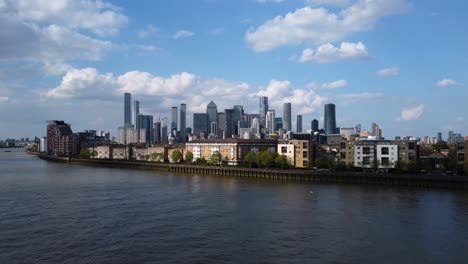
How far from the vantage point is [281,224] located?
101ft

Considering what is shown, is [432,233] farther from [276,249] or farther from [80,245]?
[80,245]

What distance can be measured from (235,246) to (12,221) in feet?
56.3

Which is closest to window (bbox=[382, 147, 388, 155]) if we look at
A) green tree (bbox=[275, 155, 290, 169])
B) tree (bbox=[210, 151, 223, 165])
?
green tree (bbox=[275, 155, 290, 169])

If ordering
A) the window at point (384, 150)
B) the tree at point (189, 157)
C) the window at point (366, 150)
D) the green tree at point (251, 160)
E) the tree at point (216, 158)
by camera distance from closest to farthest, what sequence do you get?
the window at point (384, 150), the window at point (366, 150), the green tree at point (251, 160), the tree at point (216, 158), the tree at point (189, 157)

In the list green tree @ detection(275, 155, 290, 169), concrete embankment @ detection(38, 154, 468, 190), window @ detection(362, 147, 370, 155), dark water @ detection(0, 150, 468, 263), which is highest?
window @ detection(362, 147, 370, 155)

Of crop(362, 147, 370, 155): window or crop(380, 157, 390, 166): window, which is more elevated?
crop(362, 147, 370, 155): window

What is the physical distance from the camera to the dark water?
2303cm

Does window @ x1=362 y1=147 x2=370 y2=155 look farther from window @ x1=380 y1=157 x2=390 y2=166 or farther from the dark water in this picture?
the dark water

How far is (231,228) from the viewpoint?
96.3 feet

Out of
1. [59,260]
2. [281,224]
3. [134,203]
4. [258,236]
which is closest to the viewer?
[59,260]

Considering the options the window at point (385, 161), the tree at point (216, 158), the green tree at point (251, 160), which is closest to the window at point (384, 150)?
the window at point (385, 161)

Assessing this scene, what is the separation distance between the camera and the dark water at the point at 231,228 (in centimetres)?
2303

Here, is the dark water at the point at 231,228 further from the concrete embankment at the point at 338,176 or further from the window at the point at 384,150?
the window at the point at 384,150

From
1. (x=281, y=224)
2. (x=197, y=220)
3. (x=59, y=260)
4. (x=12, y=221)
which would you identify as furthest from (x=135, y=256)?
(x=12, y=221)
